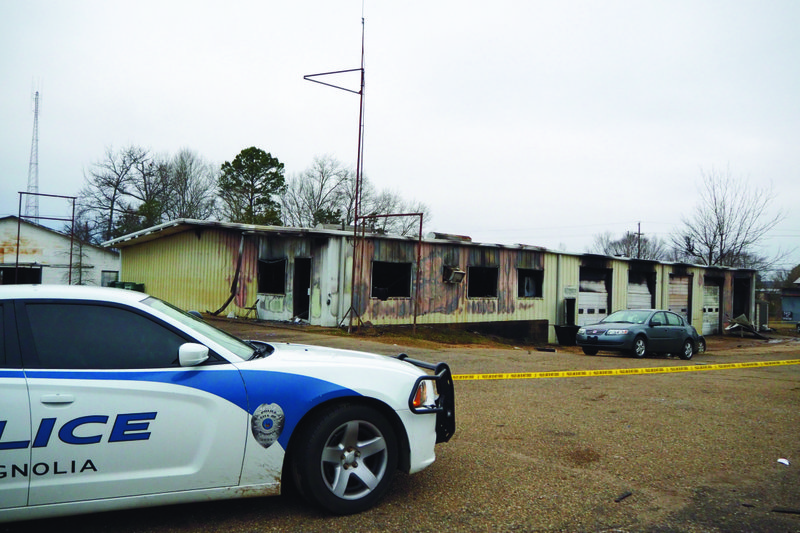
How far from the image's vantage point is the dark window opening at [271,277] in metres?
21.1

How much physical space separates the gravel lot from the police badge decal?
526 millimetres

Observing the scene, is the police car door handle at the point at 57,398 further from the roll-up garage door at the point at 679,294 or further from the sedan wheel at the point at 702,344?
the roll-up garage door at the point at 679,294

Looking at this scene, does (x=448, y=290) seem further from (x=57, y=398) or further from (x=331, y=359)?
(x=57, y=398)

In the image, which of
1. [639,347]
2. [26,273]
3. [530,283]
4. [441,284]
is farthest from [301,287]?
[26,273]

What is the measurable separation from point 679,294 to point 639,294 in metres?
3.15

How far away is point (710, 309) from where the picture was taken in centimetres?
3234

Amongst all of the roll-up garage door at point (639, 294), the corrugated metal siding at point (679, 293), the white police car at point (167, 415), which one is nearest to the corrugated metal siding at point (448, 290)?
the roll-up garage door at point (639, 294)

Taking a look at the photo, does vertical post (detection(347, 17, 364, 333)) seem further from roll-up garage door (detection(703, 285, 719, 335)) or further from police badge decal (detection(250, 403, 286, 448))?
roll-up garage door (detection(703, 285, 719, 335))

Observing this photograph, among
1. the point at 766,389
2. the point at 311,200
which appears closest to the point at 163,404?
the point at 766,389

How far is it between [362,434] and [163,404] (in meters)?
1.23

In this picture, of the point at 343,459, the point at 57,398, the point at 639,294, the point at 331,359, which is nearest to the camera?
the point at 57,398

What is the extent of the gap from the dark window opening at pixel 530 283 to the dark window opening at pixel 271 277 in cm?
931

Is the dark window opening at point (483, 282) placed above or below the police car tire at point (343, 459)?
above

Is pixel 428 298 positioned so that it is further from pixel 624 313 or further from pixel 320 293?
pixel 624 313
